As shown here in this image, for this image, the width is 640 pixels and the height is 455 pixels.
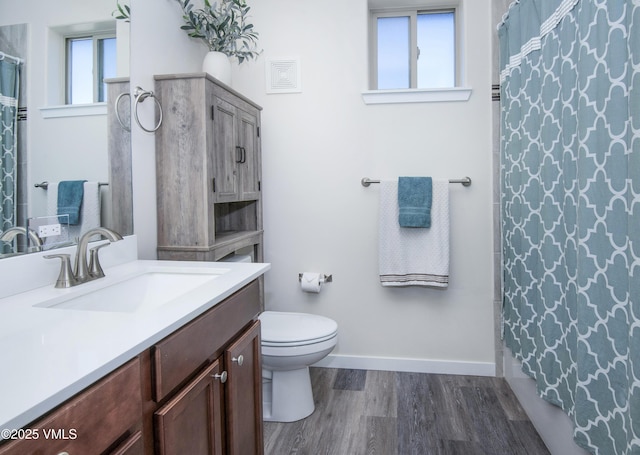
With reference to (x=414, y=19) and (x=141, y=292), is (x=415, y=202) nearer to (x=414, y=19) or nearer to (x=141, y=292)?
(x=414, y=19)

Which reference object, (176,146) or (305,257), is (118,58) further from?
(305,257)

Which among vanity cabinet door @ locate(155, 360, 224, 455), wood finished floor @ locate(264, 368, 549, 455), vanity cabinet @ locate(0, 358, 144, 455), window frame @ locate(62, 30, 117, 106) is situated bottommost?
wood finished floor @ locate(264, 368, 549, 455)

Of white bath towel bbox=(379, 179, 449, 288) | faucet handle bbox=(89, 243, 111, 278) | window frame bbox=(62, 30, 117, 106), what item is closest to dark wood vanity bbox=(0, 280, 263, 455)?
faucet handle bbox=(89, 243, 111, 278)

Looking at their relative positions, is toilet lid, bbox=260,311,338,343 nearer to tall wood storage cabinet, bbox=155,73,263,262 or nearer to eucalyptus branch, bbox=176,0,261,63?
tall wood storage cabinet, bbox=155,73,263,262

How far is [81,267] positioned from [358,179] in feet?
5.32

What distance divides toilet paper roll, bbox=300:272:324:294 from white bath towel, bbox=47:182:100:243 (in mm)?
1267

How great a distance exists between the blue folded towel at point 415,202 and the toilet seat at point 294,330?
0.74 metres

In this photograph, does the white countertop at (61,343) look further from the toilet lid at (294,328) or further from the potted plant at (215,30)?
the potted plant at (215,30)

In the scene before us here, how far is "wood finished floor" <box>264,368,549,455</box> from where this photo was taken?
5.75ft

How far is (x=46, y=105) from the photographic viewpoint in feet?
4.00

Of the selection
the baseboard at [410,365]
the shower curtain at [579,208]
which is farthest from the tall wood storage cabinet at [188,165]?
the shower curtain at [579,208]

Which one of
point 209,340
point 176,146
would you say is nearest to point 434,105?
point 176,146

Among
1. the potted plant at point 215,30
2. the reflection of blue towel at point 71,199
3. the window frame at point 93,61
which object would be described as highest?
the potted plant at point 215,30

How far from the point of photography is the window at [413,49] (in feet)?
8.42
